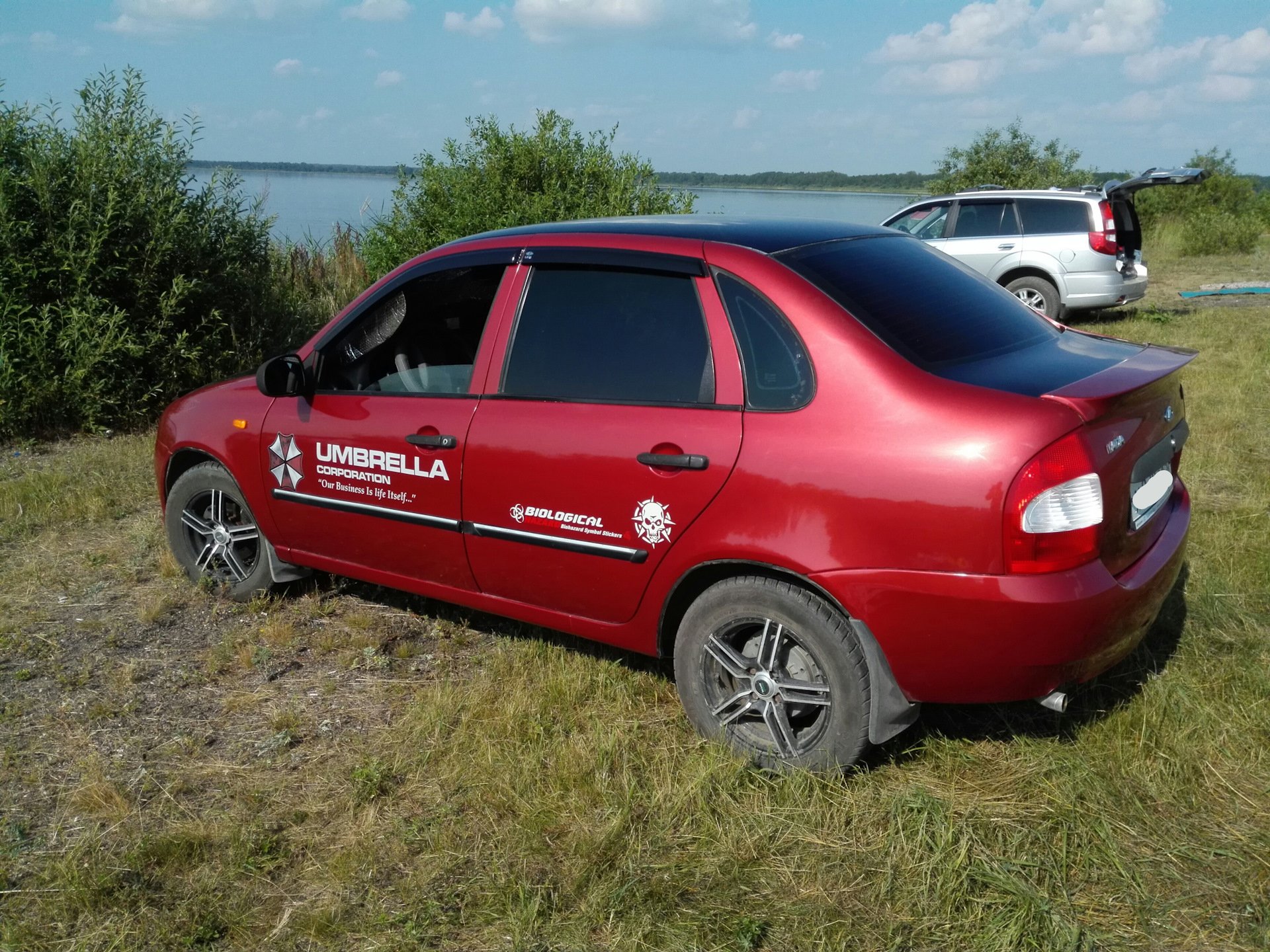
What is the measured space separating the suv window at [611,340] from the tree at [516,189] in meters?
7.59

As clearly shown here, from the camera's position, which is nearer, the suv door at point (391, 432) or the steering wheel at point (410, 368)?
the suv door at point (391, 432)

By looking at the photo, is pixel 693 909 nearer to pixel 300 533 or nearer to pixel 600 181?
pixel 300 533

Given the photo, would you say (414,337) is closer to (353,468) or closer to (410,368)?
(410,368)

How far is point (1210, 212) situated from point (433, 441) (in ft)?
95.0

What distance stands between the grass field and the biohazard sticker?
74cm

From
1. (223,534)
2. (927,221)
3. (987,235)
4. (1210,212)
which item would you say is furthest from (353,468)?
(1210,212)

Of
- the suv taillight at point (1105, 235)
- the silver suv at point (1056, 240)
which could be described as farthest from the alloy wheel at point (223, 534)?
the suv taillight at point (1105, 235)

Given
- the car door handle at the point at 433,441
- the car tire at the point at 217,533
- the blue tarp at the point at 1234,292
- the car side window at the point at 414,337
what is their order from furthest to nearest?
the blue tarp at the point at 1234,292 < the car tire at the point at 217,533 < the car side window at the point at 414,337 < the car door handle at the point at 433,441

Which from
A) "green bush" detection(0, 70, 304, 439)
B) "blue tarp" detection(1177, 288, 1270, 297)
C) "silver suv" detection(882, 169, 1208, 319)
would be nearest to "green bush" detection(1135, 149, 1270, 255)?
"blue tarp" detection(1177, 288, 1270, 297)

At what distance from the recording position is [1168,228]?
1117 inches

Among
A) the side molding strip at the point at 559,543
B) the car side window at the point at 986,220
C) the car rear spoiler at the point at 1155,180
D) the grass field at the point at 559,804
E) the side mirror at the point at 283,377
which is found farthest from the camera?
the car side window at the point at 986,220

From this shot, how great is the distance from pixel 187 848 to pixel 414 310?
93.1 inches

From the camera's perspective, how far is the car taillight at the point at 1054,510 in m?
2.99

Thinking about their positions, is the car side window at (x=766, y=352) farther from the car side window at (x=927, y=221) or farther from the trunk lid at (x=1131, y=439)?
the car side window at (x=927, y=221)
